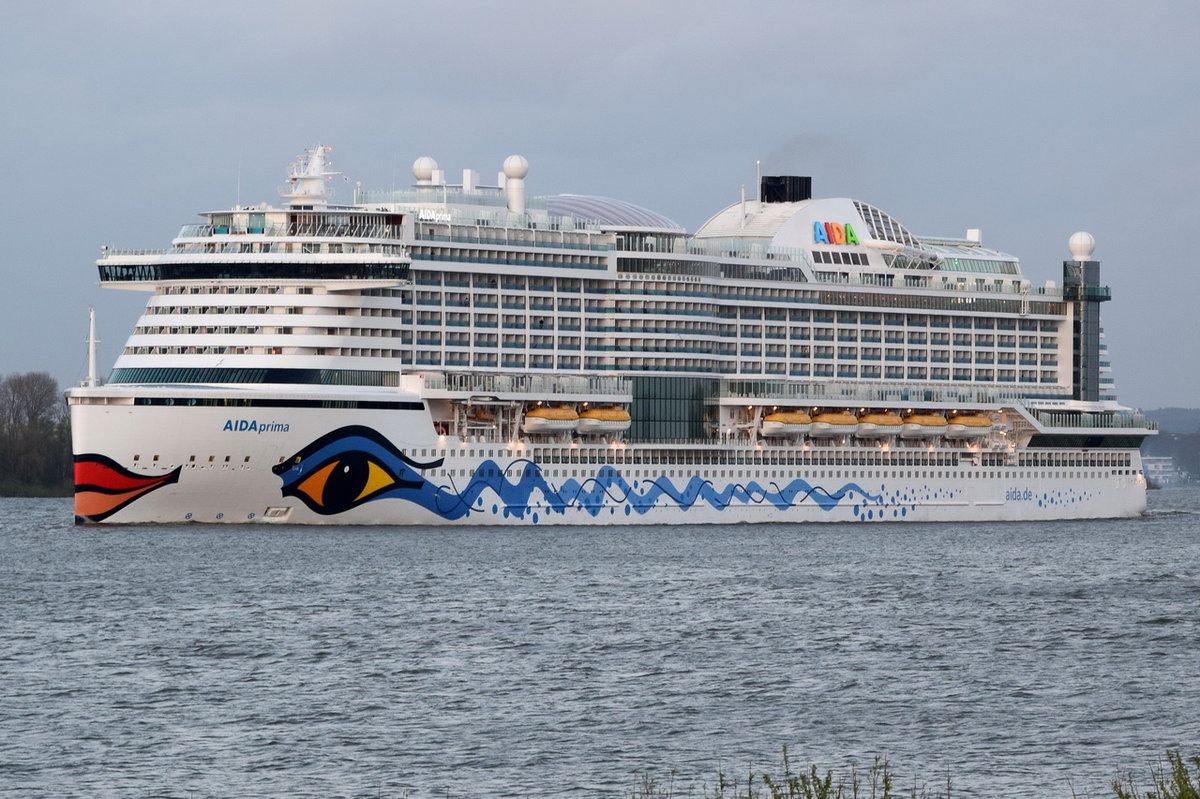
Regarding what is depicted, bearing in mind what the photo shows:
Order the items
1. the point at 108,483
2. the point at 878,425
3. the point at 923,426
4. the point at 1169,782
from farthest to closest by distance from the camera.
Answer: the point at 923,426 → the point at 878,425 → the point at 108,483 → the point at 1169,782

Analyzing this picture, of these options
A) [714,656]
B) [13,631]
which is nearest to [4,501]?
[13,631]


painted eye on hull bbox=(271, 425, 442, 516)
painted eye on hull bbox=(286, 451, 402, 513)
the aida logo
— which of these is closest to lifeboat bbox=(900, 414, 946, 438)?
the aida logo

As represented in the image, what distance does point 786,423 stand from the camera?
306 ft

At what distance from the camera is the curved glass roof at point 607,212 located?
90250mm

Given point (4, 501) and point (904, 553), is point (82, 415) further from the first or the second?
point (4, 501)

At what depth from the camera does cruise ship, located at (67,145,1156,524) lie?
249ft

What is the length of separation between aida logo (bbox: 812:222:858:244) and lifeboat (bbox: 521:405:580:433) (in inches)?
774

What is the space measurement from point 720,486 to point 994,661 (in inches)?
1774

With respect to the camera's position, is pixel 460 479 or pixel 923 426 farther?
pixel 923 426

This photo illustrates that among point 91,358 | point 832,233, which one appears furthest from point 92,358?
point 832,233

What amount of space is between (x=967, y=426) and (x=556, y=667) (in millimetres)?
60140

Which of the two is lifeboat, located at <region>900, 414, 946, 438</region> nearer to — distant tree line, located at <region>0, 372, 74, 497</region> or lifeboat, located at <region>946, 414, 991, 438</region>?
lifeboat, located at <region>946, 414, 991, 438</region>

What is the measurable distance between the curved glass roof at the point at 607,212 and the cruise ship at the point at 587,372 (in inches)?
5.9

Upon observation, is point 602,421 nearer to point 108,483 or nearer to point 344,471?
point 344,471
